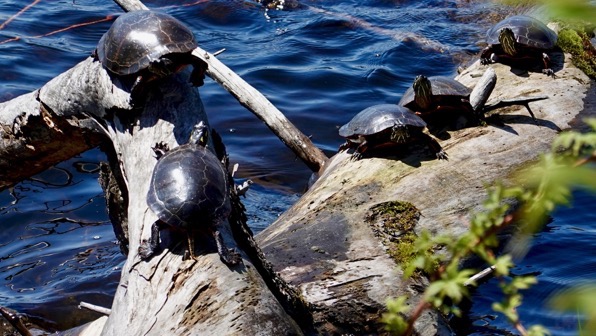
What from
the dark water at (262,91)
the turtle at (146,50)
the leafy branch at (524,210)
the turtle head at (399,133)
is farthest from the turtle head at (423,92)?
the leafy branch at (524,210)

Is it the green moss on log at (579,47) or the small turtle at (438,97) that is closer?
the small turtle at (438,97)

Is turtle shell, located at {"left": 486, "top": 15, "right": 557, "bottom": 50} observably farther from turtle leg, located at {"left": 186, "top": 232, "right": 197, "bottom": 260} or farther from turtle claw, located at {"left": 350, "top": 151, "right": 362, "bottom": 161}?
turtle leg, located at {"left": 186, "top": 232, "right": 197, "bottom": 260}

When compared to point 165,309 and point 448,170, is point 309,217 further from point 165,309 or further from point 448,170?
A: point 165,309

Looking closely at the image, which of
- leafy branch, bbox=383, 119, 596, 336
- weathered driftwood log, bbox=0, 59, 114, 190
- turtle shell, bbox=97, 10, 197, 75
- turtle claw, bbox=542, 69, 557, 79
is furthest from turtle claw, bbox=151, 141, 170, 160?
turtle claw, bbox=542, 69, 557, 79

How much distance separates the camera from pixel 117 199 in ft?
14.6

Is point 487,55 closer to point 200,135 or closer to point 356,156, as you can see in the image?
point 356,156

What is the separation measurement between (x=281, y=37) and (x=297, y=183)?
427cm

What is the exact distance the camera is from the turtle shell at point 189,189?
3209mm

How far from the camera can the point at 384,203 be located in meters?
4.48

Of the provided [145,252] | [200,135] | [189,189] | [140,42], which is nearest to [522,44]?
[140,42]

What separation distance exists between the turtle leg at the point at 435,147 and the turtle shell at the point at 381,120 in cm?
9

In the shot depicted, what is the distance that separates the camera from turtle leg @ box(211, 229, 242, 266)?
119 inches

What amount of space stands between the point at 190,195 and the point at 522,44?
13.4 feet

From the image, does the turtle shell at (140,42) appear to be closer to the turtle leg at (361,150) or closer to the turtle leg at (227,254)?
the turtle leg at (227,254)
